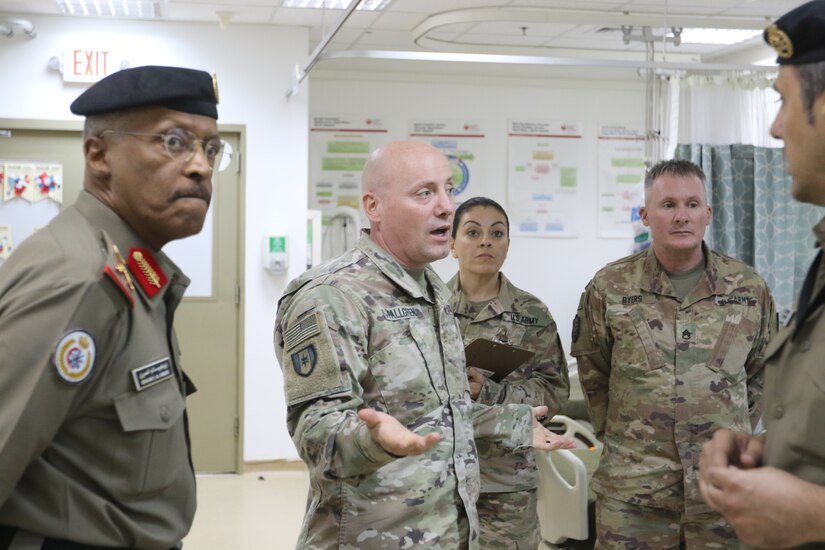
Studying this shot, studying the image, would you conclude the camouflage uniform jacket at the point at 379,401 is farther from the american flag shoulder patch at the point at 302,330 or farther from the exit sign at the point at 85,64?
the exit sign at the point at 85,64

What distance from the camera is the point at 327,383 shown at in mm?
1963

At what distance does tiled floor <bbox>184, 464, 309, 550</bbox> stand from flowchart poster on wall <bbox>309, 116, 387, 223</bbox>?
2.22 m

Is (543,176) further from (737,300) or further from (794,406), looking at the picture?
(794,406)

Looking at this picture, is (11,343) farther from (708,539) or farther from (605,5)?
(605,5)

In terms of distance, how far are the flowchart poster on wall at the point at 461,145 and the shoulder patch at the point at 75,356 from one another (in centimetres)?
630

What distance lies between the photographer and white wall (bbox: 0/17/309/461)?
248 inches

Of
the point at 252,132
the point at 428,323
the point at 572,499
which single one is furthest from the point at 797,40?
the point at 252,132

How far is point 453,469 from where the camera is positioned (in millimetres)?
2143

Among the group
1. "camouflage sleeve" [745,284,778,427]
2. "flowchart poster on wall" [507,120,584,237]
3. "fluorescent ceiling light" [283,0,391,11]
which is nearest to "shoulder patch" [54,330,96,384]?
"camouflage sleeve" [745,284,778,427]

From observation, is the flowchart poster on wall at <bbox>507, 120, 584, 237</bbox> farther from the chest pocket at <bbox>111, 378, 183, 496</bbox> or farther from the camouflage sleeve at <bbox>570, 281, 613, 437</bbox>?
the chest pocket at <bbox>111, 378, 183, 496</bbox>

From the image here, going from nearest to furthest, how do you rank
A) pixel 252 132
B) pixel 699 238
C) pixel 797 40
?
pixel 797 40
pixel 699 238
pixel 252 132

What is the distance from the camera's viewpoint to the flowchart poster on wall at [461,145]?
7629 millimetres

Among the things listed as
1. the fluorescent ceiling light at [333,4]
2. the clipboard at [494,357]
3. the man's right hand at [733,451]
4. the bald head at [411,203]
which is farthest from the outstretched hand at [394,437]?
the fluorescent ceiling light at [333,4]

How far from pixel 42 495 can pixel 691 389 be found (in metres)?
2.09
